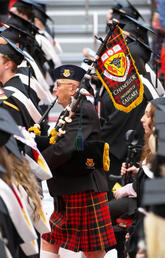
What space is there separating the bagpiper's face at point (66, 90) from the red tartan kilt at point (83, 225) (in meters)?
0.77

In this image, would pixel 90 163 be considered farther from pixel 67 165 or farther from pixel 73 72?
pixel 73 72

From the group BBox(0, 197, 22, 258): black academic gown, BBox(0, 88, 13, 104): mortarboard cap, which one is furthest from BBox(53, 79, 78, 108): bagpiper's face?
BBox(0, 197, 22, 258): black academic gown

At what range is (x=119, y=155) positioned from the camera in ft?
24.7

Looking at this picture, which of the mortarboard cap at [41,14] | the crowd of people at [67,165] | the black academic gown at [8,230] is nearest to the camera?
the black academic gown at [8,230]

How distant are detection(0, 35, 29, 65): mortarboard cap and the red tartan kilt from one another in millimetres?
1235

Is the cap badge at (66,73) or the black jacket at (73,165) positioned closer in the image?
the black jacket at (73,165)

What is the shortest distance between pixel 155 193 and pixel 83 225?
2.81 m

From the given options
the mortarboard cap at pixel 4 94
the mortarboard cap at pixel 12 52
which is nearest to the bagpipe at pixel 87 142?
the mortarboard cap at pixel 4 94

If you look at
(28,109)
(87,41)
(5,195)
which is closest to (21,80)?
(28,109)

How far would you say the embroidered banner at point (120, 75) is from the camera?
216 inches

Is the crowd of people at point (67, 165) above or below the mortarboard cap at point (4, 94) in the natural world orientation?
below

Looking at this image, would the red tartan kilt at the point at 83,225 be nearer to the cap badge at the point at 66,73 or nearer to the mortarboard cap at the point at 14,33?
the cap badge at the point at 66,73

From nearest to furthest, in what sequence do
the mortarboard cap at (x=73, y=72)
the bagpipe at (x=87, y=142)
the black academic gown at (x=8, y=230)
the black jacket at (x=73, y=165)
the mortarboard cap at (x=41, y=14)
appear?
the black academic gown at (x=8, y=230), the bagpipe at (x=87, y=142), the black jacket at (x=73, y=165), the mortarboard cap at (x=73, y=72), the mortarboard cap at (x=41, y=14)

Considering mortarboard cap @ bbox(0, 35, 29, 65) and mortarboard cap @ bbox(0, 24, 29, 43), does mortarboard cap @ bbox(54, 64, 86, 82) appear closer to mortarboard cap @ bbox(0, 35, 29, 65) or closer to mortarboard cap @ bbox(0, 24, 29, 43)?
mortarboard cap @ bbox(0, 35, 29, 65)
